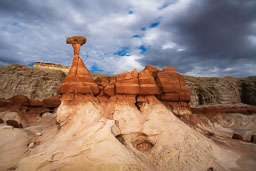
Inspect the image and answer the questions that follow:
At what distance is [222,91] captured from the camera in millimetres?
37312

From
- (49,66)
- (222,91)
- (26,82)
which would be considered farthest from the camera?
(49,66)

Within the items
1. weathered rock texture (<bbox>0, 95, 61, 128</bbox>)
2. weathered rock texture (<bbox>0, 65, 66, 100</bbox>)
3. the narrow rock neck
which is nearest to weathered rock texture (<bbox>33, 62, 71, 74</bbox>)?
weathered rock texture (<bbox>0, 65, 66, 100</bbox>)

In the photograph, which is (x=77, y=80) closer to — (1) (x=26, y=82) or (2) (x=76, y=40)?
Answer: (2) (x=76, y=40)

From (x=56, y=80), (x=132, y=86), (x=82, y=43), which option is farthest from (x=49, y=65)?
(x=132, y=86)

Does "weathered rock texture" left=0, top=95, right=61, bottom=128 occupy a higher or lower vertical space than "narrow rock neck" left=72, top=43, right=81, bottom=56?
lower

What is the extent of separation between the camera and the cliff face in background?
1262 inches

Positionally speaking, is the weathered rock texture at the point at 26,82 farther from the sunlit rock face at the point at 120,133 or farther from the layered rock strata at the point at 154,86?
the sunlit rock face at the point at 120,133

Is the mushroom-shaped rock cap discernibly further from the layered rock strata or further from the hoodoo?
the layered rock strata

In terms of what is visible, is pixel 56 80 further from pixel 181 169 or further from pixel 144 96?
pixel 181 169

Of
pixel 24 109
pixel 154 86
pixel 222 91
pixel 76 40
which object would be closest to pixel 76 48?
pixel 76 40

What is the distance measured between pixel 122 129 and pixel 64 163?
331cm

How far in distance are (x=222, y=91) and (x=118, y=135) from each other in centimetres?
3949

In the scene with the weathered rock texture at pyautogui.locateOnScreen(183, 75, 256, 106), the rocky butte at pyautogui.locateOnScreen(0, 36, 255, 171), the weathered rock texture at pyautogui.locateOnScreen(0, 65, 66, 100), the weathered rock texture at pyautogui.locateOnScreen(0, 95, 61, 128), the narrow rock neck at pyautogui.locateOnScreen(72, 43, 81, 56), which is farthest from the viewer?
the weathered rock texture at pyautogui.locateOnScreen(183, 75, 256, 106)

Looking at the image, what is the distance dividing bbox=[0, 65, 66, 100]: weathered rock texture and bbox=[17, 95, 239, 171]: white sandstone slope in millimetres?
30767
